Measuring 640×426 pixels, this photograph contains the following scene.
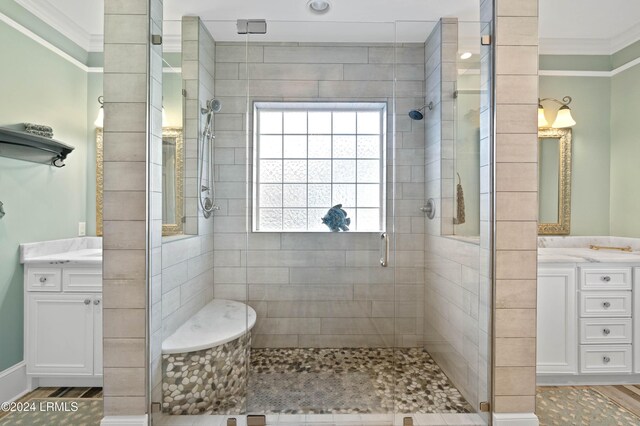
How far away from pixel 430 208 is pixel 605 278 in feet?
4.76

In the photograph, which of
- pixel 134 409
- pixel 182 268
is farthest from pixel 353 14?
pixel 134 409

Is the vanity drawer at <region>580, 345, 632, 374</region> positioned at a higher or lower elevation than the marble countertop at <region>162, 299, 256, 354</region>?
lower

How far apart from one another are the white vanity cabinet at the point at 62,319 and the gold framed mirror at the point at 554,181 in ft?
11.2

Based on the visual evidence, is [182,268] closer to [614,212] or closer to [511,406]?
[511,406]

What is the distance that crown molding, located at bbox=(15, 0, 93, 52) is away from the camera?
90.0 inches

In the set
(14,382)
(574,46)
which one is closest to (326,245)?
(14,382)

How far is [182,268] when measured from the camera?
6.27 feet

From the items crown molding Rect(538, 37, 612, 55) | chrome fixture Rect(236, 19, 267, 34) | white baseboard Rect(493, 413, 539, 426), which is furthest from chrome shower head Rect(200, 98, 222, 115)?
crown molding Rect(538, 37, 612, 55)

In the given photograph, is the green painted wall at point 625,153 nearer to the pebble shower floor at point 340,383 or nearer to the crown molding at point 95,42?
the pebble shower floor at point 340,383

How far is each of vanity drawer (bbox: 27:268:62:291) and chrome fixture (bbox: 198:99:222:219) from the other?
1.22 m

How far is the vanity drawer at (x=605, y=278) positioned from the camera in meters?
2.32

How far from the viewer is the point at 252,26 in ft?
6.07

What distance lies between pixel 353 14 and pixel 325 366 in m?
2.31

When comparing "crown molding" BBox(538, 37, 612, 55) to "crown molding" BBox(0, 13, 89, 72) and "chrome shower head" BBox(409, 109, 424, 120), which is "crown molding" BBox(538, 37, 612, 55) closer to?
"chrome shower head" BBox(409, 109, 424, 120)
